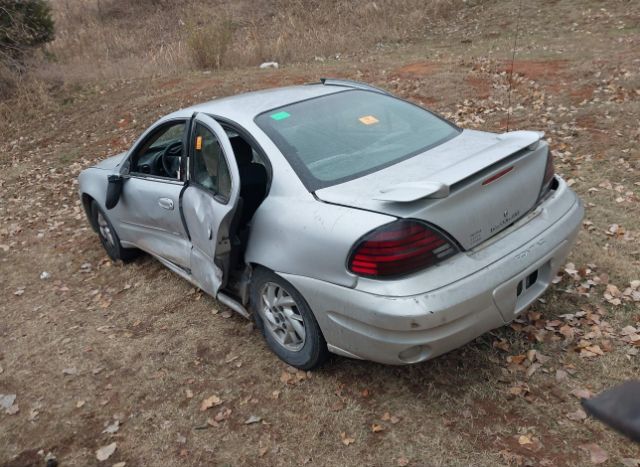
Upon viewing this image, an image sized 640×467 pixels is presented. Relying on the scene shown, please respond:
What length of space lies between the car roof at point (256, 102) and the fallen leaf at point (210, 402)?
174cm

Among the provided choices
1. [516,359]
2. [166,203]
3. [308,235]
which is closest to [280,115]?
[308,235]

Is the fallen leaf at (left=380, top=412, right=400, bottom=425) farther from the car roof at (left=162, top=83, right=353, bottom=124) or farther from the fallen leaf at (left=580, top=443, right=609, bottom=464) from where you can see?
the car roof at (left=162, top=83, right=353, bottom=124)

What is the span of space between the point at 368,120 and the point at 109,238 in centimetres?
314

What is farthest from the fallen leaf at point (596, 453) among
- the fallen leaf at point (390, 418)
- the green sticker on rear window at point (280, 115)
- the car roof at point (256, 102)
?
the car roof at point (256, 102)

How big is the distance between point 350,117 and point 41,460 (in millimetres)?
2785

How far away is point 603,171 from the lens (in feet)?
19.3

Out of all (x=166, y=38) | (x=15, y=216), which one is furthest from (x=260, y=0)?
(x=15, y=216)

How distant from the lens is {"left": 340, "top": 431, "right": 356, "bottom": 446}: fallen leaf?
9.66 feet

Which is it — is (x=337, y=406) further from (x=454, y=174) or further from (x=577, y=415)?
(x=454, y=174)

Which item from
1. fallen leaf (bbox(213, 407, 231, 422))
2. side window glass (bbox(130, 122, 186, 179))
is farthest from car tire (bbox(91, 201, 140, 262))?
fallen leaf (bbox(213, 407, 231, 422))

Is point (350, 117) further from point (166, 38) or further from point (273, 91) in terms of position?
point (166, 38)

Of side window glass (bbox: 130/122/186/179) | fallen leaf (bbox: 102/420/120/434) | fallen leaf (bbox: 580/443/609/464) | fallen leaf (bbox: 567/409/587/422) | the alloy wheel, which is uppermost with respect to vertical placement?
side window glass (bbox: 130/122/186/179)

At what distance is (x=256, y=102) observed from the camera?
12.7ft

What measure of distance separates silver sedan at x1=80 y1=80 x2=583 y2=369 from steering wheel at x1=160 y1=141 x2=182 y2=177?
0.17m
